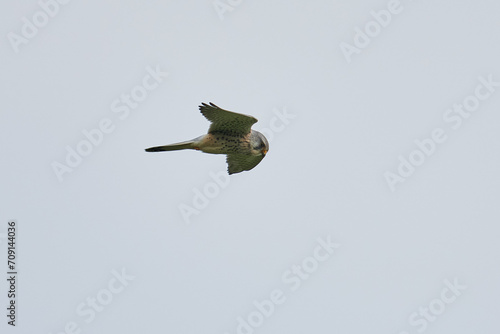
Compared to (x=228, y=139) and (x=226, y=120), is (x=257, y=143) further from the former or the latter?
(x=226, y=120)

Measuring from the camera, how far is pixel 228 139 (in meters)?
12.9

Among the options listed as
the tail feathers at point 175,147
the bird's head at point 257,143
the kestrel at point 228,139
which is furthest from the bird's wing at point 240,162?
the tail feathers at point 175,147

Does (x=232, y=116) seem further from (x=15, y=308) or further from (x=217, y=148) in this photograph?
(x=15, y=308)

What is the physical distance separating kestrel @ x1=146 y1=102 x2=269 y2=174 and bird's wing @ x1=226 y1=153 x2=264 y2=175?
1.08 ft

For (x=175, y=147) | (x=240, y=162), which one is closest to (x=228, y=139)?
(x=175, y=147)

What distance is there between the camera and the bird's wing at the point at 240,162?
45.1 ft

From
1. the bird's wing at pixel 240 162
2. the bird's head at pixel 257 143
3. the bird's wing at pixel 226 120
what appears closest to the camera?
the bird's wing at pixel 226 120

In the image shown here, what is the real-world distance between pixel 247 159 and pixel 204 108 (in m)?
1.98

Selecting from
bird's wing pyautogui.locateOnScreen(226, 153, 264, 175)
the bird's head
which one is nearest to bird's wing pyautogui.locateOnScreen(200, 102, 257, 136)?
the bird's head

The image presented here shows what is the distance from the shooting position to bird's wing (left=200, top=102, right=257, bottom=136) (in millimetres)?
12055

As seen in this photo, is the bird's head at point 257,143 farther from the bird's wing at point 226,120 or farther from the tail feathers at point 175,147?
the tail feathers at point 175,147

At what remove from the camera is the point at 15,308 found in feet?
48.4

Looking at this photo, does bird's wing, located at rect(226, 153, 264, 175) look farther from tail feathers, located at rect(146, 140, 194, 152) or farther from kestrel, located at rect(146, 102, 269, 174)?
tail feathers, located at rect(146, 140, 194, 152)

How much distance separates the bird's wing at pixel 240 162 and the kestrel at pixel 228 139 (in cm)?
33
